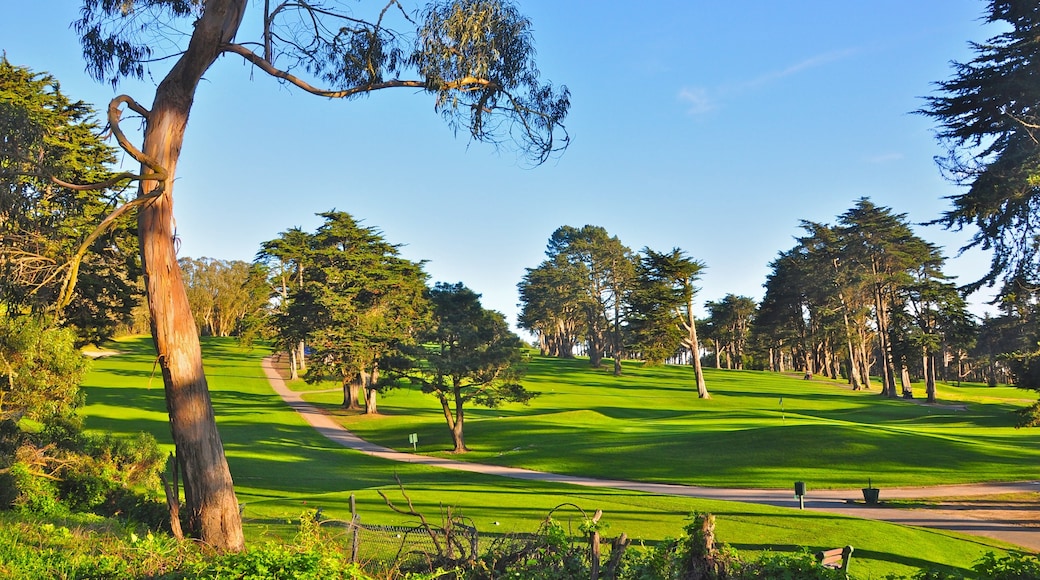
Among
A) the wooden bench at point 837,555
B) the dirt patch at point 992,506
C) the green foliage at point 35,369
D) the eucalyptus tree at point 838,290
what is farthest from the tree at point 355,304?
the eucalyptus tree at point 838,290

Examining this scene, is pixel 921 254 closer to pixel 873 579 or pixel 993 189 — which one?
pixel 993 189

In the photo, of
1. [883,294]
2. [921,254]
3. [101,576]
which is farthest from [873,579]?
[921,254]

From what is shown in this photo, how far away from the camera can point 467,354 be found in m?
36.0

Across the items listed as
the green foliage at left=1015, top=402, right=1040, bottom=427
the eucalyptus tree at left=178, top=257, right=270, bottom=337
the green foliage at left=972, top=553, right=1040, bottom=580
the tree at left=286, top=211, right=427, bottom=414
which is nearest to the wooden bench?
the green foliage at left=972, top=553, right=1040, bottom=580

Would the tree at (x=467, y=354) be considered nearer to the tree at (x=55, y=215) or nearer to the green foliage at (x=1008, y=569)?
the tree at (x=55, y=215)

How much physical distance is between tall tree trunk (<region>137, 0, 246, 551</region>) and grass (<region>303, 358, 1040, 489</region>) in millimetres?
19824

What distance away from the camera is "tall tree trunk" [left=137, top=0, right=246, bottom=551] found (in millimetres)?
10039

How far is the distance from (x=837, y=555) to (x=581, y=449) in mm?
23810

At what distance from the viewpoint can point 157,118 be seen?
11.1 m

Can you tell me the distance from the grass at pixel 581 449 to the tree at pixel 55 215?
5.39 metres

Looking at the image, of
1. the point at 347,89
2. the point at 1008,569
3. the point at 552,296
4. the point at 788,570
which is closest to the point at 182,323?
the point at 347,89

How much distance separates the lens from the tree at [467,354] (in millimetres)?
35938

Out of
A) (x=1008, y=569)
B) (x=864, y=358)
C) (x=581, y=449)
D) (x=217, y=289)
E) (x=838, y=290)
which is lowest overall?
(x=581, y=449)

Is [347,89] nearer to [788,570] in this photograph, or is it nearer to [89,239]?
[89,239]
